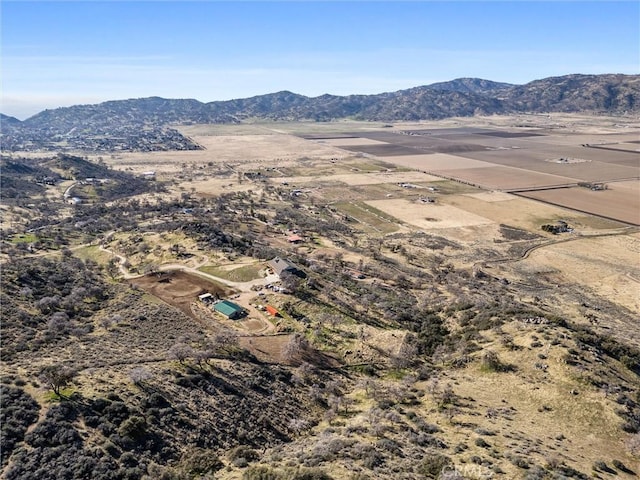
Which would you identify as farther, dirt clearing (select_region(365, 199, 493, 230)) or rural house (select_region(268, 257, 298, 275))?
dirt clearing (select_region(365, 199, 493, 230))

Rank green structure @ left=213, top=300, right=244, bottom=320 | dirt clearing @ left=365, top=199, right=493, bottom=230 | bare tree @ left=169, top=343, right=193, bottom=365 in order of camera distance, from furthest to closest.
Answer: dirt clearing @ left=365, top=199, right=493, bottom=230 < green structure @ left=213, top=300, right=244, bottom=320 < bare tree @ left=169, top=343, right=193, bottom=365

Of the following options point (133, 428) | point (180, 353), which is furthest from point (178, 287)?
point (133, 428)

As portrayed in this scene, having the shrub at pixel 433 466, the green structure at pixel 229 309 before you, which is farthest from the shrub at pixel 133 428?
the green structure at pixel 229 309

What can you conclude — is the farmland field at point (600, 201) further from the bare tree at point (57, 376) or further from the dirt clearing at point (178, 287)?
the bare tree at point (57, 376)

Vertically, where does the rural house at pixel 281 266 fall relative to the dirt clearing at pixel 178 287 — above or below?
above

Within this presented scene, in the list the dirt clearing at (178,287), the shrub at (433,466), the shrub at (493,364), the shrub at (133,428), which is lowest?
the shrub at (493,364)

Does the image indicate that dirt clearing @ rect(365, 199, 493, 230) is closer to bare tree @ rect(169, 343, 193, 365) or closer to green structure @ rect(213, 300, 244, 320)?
green structure @ rect(213, 300, 244, 320)

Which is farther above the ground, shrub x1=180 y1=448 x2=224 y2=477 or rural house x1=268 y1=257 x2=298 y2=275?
rural house x1=268 y1=257 x2=298 y2=275

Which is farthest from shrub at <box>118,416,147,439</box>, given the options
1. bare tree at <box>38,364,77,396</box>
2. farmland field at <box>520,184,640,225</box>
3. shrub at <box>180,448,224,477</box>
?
farmland field at <box>520,184,640,225</box>
